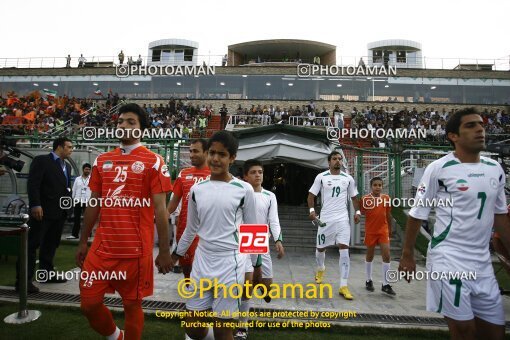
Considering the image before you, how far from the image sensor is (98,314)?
3092 mm

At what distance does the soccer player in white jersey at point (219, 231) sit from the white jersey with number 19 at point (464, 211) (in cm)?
153

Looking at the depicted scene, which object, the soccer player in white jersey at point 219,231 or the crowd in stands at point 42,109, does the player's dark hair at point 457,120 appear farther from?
the crowd in stands at point 42,109

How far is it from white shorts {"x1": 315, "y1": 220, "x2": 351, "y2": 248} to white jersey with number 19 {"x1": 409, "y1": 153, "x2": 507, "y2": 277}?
3476 millimetres

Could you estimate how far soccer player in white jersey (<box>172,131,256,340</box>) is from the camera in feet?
9.53

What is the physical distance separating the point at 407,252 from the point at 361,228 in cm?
901

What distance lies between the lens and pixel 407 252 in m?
3.08

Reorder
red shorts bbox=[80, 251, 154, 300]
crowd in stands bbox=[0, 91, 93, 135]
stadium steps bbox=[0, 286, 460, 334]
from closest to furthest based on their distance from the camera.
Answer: red shorts bbox=[80, 251, 154, 300], stadium steps bbox=[0, 286, 460, 334], crowd in stands bbox=[0, 91, 93, 135]

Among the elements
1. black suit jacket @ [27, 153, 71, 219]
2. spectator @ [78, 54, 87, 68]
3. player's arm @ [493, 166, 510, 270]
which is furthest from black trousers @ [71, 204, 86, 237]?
spectator @ [78, 54, 87, 68]

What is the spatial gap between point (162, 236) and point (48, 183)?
3833 millimetres

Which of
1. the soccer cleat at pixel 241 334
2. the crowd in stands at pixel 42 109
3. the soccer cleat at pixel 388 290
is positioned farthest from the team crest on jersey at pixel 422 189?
the crowd in stands at pixel 42 109

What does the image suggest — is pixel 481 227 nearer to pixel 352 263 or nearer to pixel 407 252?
pixel 407 252

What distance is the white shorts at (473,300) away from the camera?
2693 millimetres

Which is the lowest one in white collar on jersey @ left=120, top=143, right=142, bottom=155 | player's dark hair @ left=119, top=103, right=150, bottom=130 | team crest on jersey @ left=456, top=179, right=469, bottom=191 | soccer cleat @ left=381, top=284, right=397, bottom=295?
soccer cleat @ left=381, top=284, right=397, bottom=295

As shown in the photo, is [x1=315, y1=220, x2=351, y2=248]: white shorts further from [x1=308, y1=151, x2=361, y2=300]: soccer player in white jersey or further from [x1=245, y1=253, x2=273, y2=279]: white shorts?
[x1=245, y1=253, x2=273, y2=279]: white shorts
